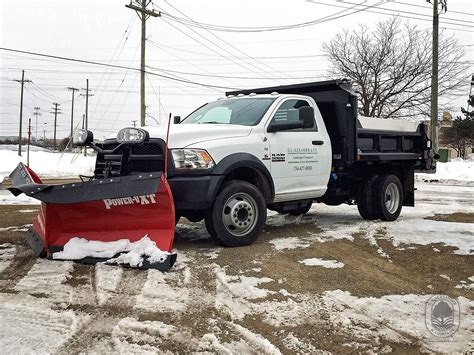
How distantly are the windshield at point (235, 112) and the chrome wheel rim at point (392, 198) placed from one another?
10.5 ft

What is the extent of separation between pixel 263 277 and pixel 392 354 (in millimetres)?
1713

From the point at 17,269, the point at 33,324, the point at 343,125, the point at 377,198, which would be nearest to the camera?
the point at 33,324

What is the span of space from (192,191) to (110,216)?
96cm

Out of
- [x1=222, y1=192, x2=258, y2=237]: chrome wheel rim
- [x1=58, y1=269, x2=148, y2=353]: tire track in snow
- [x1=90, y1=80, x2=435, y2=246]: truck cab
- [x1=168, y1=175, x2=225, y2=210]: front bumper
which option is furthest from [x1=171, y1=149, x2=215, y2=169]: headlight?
[x1=58, y1=269, x2=148, y2=353]: tire track in snow

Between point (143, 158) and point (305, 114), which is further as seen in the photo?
point (305, 114)

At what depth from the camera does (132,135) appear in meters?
5.04

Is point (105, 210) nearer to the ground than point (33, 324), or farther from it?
farther from it

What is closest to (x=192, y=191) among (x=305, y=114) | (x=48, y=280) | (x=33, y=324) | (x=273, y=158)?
(x=273, y=158)

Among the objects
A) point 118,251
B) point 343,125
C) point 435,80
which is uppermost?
point 435,80

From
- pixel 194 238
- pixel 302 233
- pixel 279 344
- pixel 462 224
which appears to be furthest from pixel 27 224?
pixel 462 224

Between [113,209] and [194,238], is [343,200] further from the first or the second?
[113,209]

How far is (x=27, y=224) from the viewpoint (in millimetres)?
7426

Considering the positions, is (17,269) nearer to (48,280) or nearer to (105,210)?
(48,280)

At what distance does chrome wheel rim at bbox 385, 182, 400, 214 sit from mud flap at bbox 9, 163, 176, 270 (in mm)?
5001
